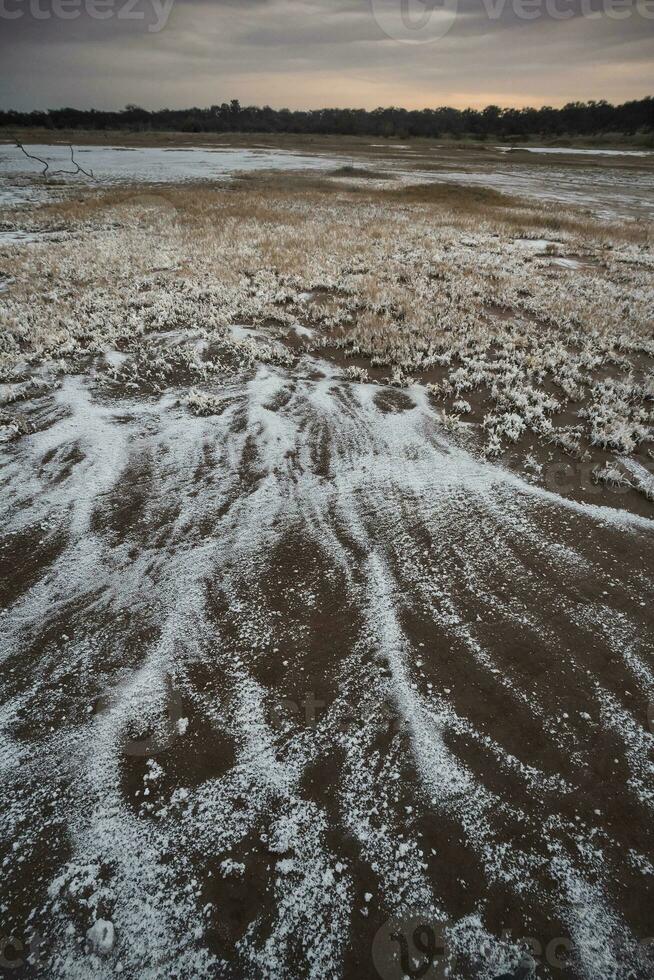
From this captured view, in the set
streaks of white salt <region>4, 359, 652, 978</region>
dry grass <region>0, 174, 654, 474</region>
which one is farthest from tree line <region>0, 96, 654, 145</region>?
streaks of white salt <region>4, 359, 652, 978</region>

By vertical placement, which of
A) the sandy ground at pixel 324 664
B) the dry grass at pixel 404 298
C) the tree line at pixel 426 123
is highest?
the tree line at pixel 426 123

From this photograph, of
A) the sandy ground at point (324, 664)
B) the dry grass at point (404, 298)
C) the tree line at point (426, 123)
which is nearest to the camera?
the sandy ground at point (324, 664)

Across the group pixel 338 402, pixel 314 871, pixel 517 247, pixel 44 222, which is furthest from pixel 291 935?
pixel 44 222

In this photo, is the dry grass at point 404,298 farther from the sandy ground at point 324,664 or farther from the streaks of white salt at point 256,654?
the streaks of white salt at point 256,654

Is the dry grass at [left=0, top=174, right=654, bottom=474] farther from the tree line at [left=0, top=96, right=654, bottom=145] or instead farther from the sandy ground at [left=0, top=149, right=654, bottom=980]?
the tree line at [left=0, top=96, right=654, bottom=145]

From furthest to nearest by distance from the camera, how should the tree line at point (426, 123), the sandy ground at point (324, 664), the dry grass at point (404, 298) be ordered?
the tree line at point (426, 123) < the dry grass at point (404, 298) < the sandy ground at point (324, 664)

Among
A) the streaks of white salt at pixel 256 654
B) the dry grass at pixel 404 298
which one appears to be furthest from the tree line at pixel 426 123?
the streaks of white salt at pixel 256 654

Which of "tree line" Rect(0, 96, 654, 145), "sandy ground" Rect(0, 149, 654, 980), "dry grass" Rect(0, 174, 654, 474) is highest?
"tree line" Rect(0, 96, 654, 145)
